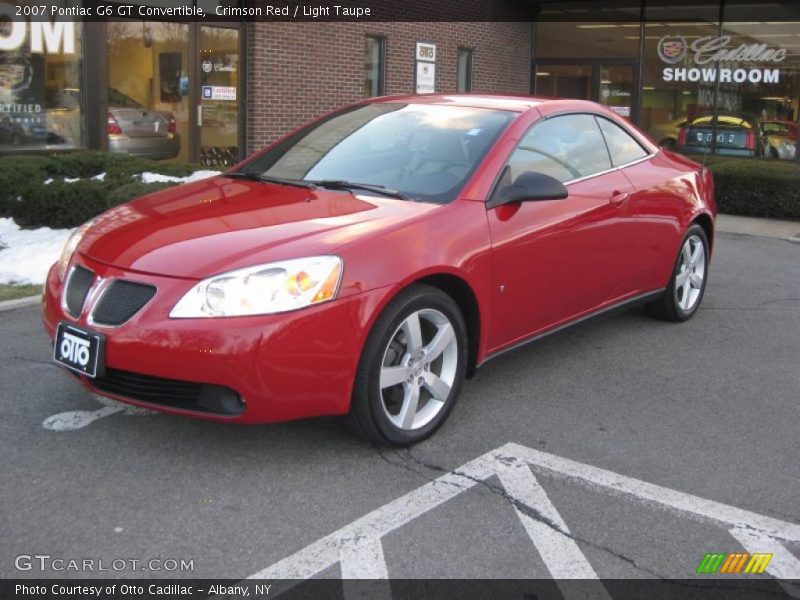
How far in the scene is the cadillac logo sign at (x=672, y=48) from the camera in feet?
53.8

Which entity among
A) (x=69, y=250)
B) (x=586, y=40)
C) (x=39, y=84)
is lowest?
(x=69, y=250)

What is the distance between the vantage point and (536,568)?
2957mm

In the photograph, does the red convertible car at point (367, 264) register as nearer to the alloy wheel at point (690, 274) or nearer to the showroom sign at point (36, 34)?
the alloy wheel at point (690, 274)

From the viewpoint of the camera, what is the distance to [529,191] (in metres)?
4.26

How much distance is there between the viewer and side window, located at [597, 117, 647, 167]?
544 cm

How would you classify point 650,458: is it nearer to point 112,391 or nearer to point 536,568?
point 536,568

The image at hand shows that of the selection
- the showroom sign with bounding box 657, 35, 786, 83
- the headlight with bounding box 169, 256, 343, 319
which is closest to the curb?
the headlight with bounding box 169, 256, 343, 319

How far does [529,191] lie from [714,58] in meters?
13.4

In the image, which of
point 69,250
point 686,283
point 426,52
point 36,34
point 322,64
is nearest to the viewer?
point 69,250

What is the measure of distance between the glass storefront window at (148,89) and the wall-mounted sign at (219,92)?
309mm

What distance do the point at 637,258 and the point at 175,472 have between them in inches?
124

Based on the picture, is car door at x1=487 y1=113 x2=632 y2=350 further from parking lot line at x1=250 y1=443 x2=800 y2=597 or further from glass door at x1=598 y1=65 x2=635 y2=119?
glass door at x1=598 y1=65 x2=635 y2=119

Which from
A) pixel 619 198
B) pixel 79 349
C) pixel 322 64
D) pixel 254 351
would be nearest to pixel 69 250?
pixel 79 349

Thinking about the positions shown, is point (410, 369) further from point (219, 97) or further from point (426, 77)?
point (426, 77)
